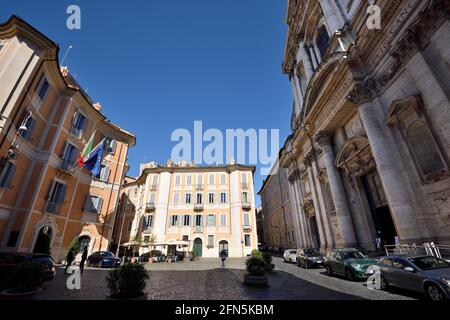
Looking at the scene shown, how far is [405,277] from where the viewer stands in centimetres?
684

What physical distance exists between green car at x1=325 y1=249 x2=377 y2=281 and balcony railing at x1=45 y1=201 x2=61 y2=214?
66.2ft

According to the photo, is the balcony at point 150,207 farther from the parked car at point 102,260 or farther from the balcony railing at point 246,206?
the parked car at point 102,260

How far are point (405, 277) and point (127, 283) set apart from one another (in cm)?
831

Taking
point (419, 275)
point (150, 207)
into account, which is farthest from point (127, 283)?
point (150, 207)

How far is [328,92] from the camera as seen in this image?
17.3 m

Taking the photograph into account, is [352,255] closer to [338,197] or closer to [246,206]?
[338,197]

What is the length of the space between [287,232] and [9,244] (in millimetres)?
33694

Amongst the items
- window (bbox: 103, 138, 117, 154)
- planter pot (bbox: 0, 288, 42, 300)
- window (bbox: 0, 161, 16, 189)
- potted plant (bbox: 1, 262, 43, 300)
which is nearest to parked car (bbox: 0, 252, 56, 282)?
potted plant (bbox: 1, 262, 43, 300)

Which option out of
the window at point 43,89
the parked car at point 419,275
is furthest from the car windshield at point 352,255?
the window at point 43,89

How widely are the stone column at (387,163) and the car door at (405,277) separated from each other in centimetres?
404

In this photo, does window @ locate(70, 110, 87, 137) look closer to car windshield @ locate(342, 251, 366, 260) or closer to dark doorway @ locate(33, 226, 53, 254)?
dark doorway @ locate(33, 226, 53, 254)

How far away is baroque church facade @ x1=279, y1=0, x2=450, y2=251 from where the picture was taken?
9.62 metres

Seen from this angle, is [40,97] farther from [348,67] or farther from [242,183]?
[242,183]
